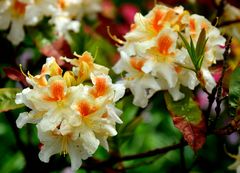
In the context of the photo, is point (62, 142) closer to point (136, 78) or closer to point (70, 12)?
point (136, 78)

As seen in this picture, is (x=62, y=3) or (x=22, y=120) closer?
(x=22, y=120)

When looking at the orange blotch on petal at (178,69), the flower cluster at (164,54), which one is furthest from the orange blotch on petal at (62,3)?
the orange blotch on petal at (178,69)

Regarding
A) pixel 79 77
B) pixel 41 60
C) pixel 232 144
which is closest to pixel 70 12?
pixel 41 60

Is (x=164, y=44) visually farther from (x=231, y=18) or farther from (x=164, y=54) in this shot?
(x=231, y=18)

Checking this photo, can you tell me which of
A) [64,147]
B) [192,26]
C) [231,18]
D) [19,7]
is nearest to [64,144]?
[64,147]

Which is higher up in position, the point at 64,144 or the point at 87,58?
the point at 87,58

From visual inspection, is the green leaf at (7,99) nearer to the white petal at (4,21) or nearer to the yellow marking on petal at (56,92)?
the yellow marking on petal at (56,92)

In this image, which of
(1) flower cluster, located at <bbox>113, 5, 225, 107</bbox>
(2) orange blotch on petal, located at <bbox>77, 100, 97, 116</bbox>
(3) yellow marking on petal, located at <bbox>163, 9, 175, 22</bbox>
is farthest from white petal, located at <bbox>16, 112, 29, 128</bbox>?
(3) yellow marking on petal, located at <bbox>163, 9, 175, 22</bbox>
